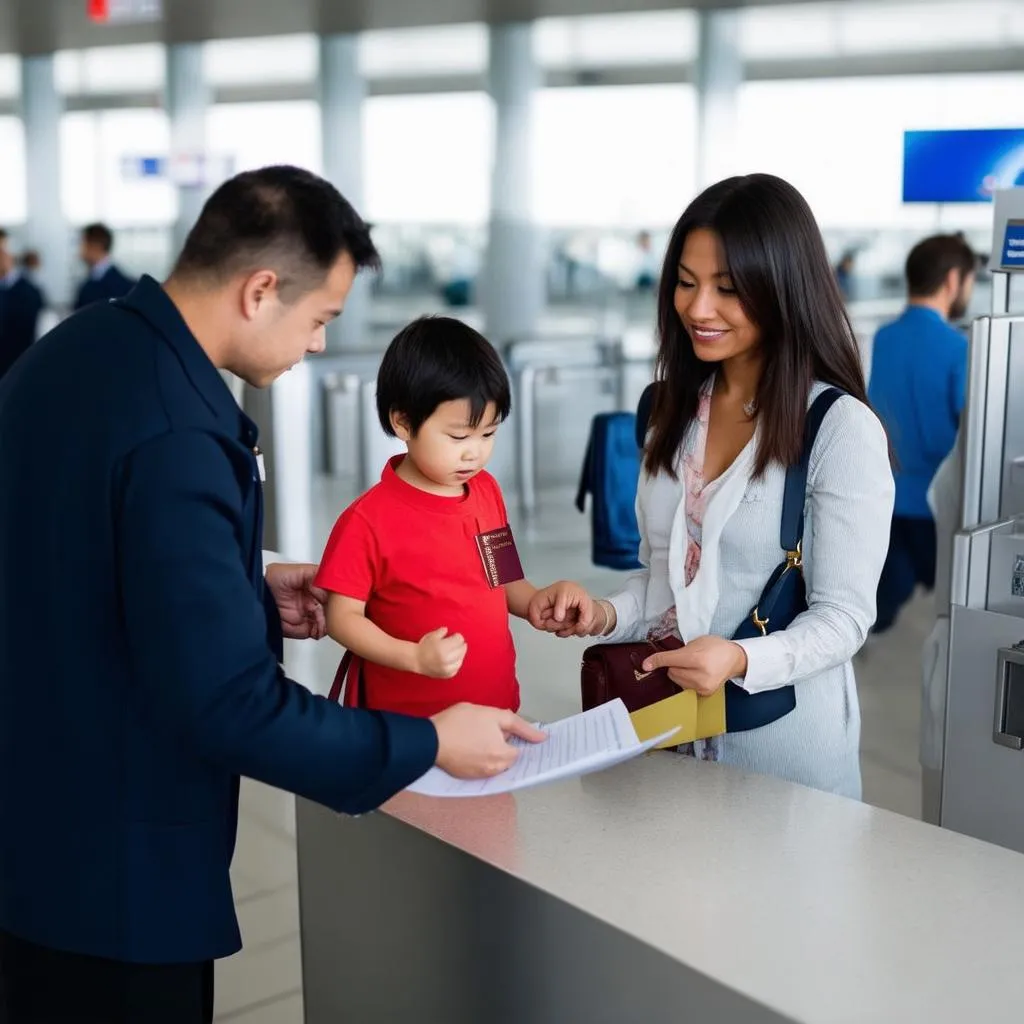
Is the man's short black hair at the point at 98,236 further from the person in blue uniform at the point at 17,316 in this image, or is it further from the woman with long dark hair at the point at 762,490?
the woman with long dark hair at the point at 762,490

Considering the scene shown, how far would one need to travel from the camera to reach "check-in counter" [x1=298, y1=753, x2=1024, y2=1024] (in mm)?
1323

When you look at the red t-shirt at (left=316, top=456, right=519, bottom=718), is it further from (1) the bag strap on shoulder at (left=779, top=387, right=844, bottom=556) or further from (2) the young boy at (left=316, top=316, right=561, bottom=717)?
(1) the bag strap on shoulder at (left=779, top=387, right=844, bottom=556)

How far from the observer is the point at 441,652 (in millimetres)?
1723

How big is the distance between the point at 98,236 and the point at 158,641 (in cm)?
869

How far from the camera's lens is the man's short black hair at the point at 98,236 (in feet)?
30.6

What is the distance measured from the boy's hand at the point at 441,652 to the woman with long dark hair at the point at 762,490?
0.29m

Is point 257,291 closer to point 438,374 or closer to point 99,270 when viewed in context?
point 438,374

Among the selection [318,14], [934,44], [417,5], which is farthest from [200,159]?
[934,44]

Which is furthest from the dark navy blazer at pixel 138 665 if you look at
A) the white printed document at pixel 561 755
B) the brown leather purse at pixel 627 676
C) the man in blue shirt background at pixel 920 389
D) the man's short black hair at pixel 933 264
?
the man's short black hair at pixel 933 264

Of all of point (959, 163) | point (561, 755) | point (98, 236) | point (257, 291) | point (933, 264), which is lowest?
point (561, 755)

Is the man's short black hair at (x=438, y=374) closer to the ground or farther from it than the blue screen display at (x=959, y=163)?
closer to the ground

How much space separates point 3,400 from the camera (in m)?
1.46

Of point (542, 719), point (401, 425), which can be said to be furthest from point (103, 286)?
point (401, 425)

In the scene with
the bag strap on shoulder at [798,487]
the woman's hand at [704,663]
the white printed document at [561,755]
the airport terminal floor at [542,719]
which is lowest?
the airport terminal floor at [542,719]
